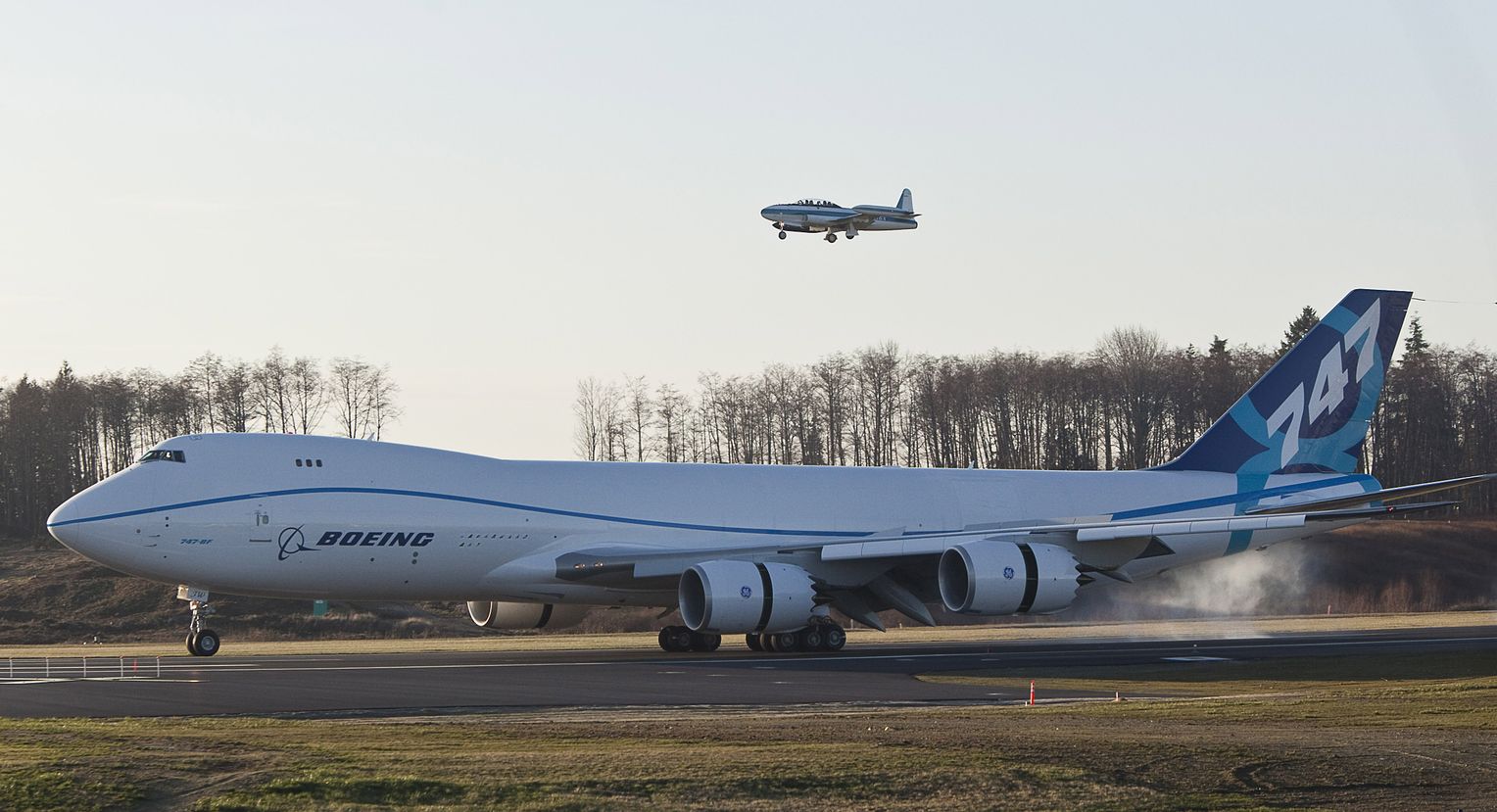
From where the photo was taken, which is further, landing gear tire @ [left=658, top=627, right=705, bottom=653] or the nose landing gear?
landing gear tire @ [left=658, top=627, right=705, bottom=653]

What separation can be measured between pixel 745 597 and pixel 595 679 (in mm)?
6987

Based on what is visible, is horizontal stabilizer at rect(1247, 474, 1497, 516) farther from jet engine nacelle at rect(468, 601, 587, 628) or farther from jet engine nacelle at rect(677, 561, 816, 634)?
jet engine nacelle at rect(468, 601, 587, 628)

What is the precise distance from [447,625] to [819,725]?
42.2 m

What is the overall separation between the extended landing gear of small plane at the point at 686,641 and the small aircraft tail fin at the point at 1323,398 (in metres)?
13.9

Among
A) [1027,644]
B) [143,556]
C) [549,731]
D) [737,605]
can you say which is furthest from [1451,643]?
[143,556]

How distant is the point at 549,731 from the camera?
1585cm

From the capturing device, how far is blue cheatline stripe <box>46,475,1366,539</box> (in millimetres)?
29969

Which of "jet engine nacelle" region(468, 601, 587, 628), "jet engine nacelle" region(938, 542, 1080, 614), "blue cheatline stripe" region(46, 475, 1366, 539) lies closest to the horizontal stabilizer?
"blue cheatline stripe" region(46, 475, 1366, 539)

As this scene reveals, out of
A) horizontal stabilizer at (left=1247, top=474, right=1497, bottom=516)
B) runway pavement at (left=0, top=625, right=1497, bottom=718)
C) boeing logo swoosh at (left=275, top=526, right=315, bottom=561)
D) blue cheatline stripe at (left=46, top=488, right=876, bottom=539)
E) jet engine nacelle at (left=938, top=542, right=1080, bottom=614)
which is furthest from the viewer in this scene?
jet engine nacelle at (left=938, top=542, right=1080, bottom=614)

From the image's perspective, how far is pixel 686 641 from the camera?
1342 inches

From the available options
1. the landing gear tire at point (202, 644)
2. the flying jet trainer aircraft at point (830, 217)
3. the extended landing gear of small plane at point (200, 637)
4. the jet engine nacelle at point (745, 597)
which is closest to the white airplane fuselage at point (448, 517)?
the extended landing gear of small plane at point (200, 637)

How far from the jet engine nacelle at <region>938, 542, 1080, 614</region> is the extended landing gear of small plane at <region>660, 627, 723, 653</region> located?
501cm

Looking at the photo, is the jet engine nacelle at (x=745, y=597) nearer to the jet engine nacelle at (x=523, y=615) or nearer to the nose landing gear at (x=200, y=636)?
the jet engine nacelle at (x=523, y=615)

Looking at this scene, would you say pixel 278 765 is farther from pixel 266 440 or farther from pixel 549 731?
pixel 266 440
